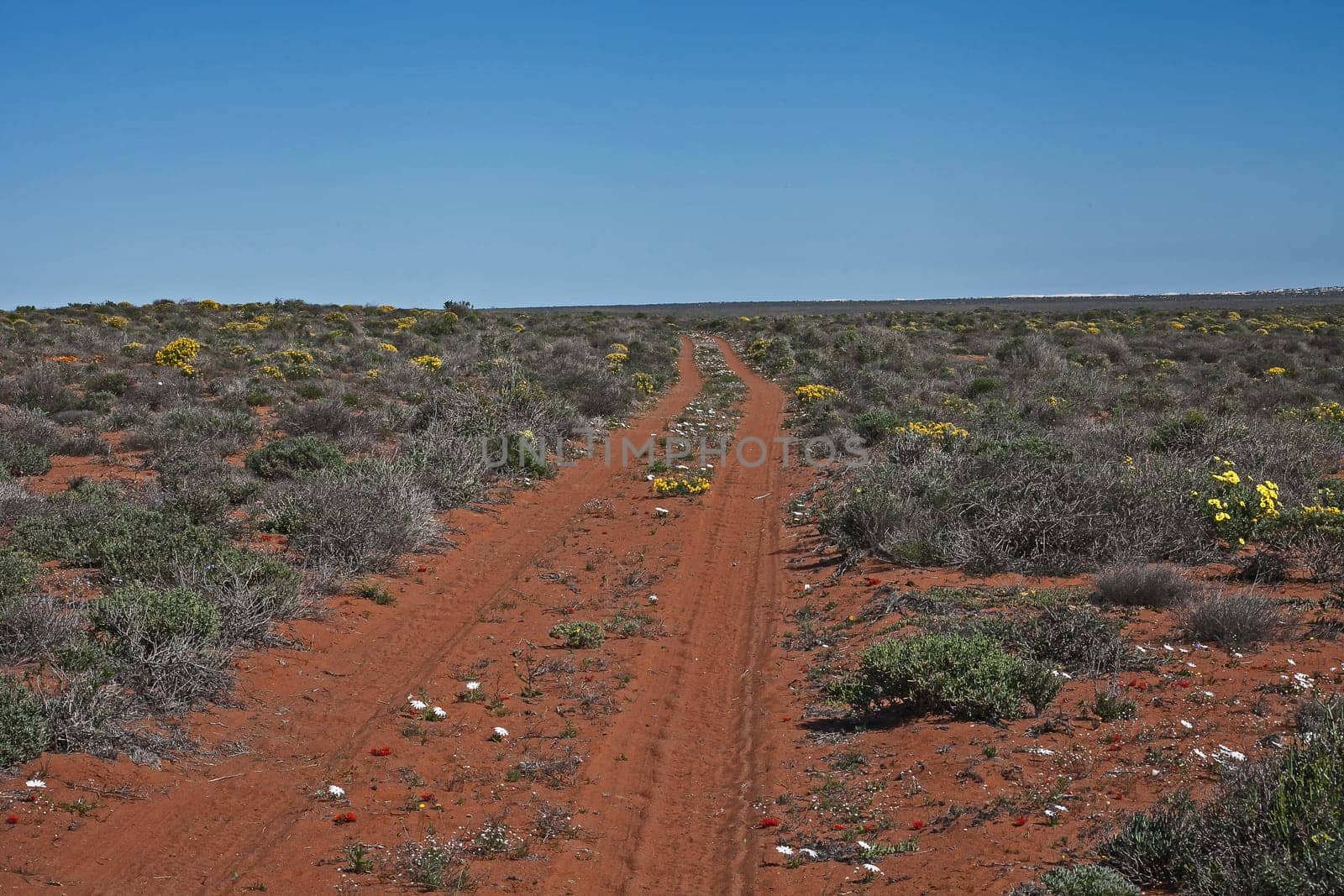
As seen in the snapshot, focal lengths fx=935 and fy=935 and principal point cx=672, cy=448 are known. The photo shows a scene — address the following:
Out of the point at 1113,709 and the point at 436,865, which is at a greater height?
the point at 1113,709

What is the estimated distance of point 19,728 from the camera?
534 cm

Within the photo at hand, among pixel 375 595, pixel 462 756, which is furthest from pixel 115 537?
pixel 462 756

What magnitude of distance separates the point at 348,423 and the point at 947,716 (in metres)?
12.6

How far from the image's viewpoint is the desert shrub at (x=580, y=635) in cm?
820

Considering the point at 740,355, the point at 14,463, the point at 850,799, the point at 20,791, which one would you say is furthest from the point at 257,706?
the point at 740,355

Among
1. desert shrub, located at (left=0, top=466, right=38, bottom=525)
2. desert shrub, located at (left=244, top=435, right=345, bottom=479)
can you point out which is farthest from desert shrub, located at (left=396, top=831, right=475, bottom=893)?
desert shrub, located at (left=244, top=435, right=345, bottom=479)

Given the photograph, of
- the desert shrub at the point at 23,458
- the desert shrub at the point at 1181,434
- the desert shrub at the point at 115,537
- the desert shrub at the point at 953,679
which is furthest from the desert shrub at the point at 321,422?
the desert shrub at the point at 1181,434

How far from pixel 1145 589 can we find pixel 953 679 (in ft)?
8.74

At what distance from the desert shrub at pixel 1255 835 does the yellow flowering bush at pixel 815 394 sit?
54.4 ft

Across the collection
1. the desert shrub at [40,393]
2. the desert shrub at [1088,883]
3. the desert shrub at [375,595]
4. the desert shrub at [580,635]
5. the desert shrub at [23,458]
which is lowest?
the desert shrub at [580,635]

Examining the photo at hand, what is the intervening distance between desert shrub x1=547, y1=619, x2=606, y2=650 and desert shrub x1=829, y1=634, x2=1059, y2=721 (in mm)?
2426

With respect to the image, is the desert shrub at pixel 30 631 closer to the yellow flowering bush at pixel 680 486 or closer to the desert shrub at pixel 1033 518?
the desert shrub at pixel 1033 518

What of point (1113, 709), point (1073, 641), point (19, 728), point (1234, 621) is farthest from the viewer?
point (1073, 641)

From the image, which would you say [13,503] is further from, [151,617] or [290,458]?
[151,617]
